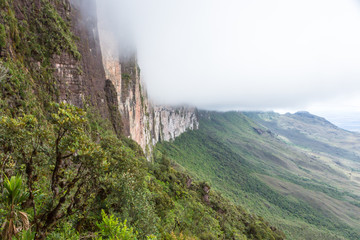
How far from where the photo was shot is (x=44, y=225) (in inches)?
241

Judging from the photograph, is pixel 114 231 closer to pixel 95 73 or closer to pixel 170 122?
pixel 95 73

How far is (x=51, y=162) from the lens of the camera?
6.55m

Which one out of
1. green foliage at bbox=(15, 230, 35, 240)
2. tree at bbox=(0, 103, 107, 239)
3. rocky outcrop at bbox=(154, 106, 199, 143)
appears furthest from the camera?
rocky outcrop at bbox=(154, 106, 199, 143)

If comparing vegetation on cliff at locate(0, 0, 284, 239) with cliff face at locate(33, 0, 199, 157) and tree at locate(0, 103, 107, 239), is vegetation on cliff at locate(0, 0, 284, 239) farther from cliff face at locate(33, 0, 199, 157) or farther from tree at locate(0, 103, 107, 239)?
cliff face at locate(33, 0, 199, 157)

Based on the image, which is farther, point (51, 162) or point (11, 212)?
point (51, 162)

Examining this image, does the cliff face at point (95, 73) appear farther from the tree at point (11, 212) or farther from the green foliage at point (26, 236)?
the tree at point (11, 212)

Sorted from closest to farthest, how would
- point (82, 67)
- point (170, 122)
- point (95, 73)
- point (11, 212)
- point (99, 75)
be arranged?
point (11, 212) → point (82, 67) → point (95, 73) → point (99, 75) → point (170, 122)

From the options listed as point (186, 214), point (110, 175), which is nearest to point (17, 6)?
point (110, 175)

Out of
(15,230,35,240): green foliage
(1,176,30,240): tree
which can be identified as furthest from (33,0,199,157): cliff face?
(1,176,30,240): tree

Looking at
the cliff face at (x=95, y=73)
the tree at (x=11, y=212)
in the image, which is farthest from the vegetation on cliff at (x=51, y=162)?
the cliff face at (x=95, y=73)

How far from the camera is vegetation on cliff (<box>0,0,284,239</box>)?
18.4ft

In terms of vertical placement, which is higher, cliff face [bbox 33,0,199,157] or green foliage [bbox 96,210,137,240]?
cliff face [bbox 33,0,199,157]

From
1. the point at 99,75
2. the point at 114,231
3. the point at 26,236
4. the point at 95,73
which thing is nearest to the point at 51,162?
the point at 26,236

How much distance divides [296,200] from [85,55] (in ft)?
549
